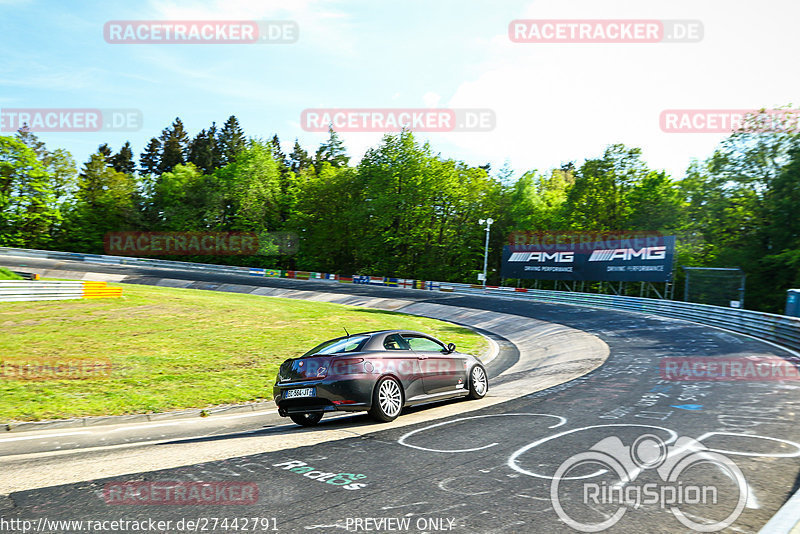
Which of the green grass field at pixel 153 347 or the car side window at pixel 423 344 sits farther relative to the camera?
the green grass field at pixel 153 347

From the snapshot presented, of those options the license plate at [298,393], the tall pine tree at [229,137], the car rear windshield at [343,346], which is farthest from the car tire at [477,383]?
the tall pine tree at [229,137]

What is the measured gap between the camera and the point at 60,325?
17797mm

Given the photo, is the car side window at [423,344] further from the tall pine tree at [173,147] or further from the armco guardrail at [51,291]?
the tall pine tree at [173,147]

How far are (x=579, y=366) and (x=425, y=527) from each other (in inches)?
488

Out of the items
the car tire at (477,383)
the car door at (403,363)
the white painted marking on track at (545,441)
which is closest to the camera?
the white painted marking on track at (545,441)

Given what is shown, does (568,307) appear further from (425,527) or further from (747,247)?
(425,527)

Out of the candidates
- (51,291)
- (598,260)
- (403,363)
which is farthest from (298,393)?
(598,260)

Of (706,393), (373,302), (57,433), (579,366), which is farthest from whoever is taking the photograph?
(373,302)

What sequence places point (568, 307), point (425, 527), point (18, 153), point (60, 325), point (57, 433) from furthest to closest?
point (18, 153) → point (568, 307) → point (60, 325) → point (57, 433) → point (425, 527)

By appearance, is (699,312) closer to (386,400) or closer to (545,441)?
(386,400)

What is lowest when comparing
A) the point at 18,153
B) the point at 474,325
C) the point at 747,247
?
the point at 474,325

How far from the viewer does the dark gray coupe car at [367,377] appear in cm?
846

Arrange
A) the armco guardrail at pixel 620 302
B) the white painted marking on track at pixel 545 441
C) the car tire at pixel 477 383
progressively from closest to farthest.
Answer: the white painted marking on track at pixel 545 441
the car tire at pixel 477 383
the armco guardrail at pixel 620 302

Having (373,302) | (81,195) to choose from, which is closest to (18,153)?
(81,195)
